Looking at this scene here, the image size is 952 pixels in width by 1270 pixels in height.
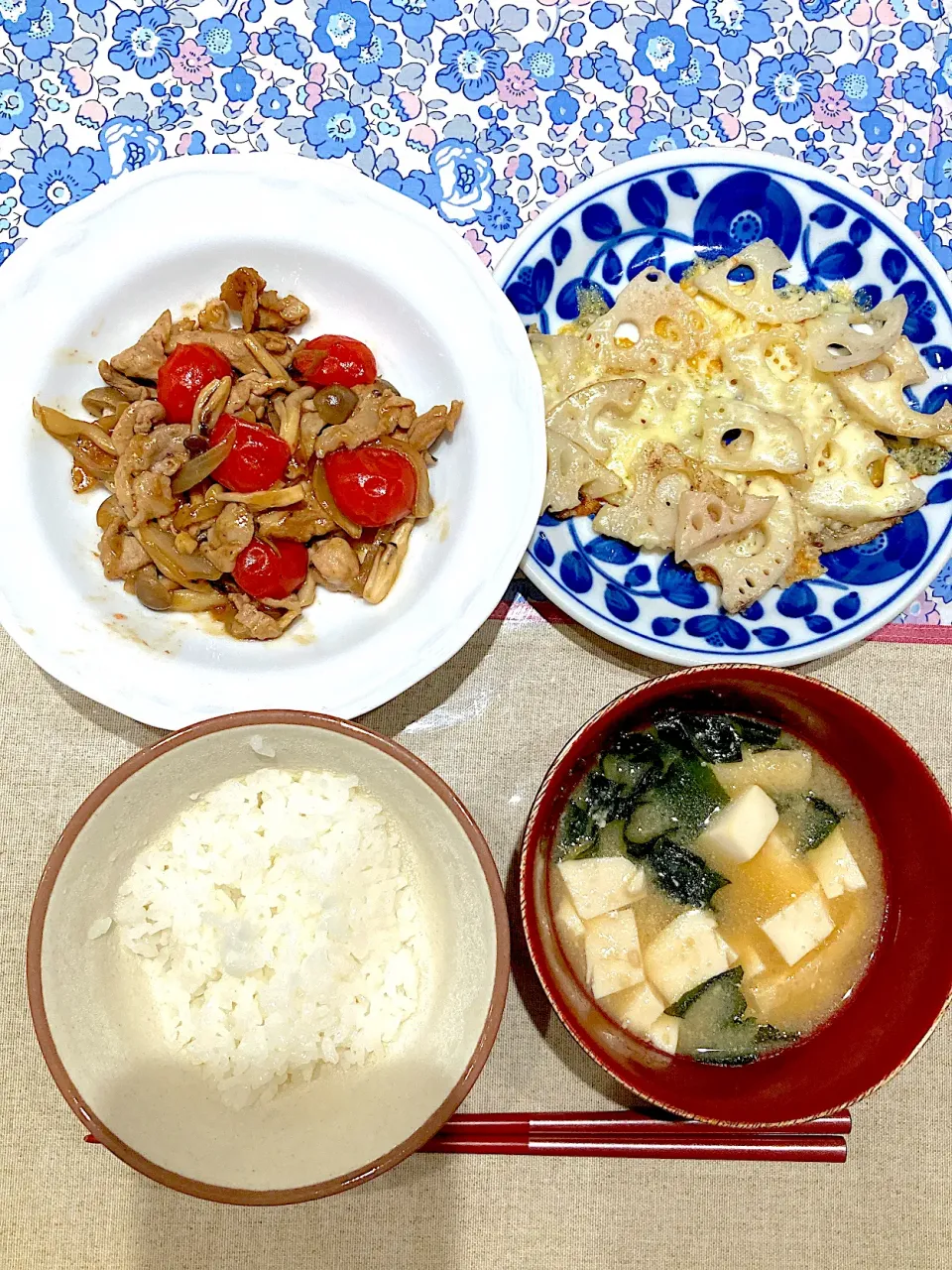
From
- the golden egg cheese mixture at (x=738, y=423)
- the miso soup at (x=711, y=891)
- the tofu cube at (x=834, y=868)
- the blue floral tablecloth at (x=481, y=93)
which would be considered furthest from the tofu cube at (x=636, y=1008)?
the blue floral tablecloth at (x=481, y=93)

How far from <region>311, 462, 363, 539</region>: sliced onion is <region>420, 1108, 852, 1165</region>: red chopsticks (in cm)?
114

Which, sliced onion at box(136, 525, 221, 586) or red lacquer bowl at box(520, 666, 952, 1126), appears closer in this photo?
red lacquer bowl at box(520, 666, 952, 1126)

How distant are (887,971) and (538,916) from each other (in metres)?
0.66

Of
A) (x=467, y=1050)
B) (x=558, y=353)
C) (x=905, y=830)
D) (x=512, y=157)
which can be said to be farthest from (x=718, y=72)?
(x=467, y=1050)

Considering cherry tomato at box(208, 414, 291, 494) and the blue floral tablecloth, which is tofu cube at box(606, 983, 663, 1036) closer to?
the blue floral tablecloth

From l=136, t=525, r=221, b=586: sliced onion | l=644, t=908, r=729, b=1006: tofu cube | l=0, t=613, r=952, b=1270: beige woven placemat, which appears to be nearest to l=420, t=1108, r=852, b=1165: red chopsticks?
l=0, t=613, r=952, b=1270: beige woven placemat

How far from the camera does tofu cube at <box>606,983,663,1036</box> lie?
172cm

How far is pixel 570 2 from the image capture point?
6.84ft

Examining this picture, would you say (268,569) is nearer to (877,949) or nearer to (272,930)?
(272,930)

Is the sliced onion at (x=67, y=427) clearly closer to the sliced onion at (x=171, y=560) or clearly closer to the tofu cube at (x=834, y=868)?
the sliced onion at (x=171, y=560)

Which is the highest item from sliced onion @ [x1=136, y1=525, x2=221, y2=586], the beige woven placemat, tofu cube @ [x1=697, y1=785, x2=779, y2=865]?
sliced onion @ [x1=136, y1=525, x2=221, y2=586]

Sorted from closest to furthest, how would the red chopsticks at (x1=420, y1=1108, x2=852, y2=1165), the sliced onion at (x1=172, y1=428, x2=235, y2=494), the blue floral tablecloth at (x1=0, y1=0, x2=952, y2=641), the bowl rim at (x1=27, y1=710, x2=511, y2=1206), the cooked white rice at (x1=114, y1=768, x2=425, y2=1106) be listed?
1. the bowl rim at (x1=27, y1=710, x2=511, y2=1206)
2. the cooked white rice at (x1=114, y1=768, x2=425, y2=1106)
3. the sliced onion at (x1=172, y1=428, x2=235, y2=494)
4. the red chopsticks at (x1=420, y1=1108, x2=852, y2=1165)
5. the blue floral tablecloth at (x1=0, y1=0, x2=952, y2=641)

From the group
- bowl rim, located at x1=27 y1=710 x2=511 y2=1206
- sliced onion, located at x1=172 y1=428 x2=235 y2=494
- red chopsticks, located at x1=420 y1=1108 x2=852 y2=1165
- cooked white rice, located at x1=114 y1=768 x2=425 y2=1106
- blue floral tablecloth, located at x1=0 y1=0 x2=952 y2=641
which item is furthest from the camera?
blue floral tablecloth, located at x1=0 y1=0 x2=952 y2=641

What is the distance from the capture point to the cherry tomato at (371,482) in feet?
5.71
